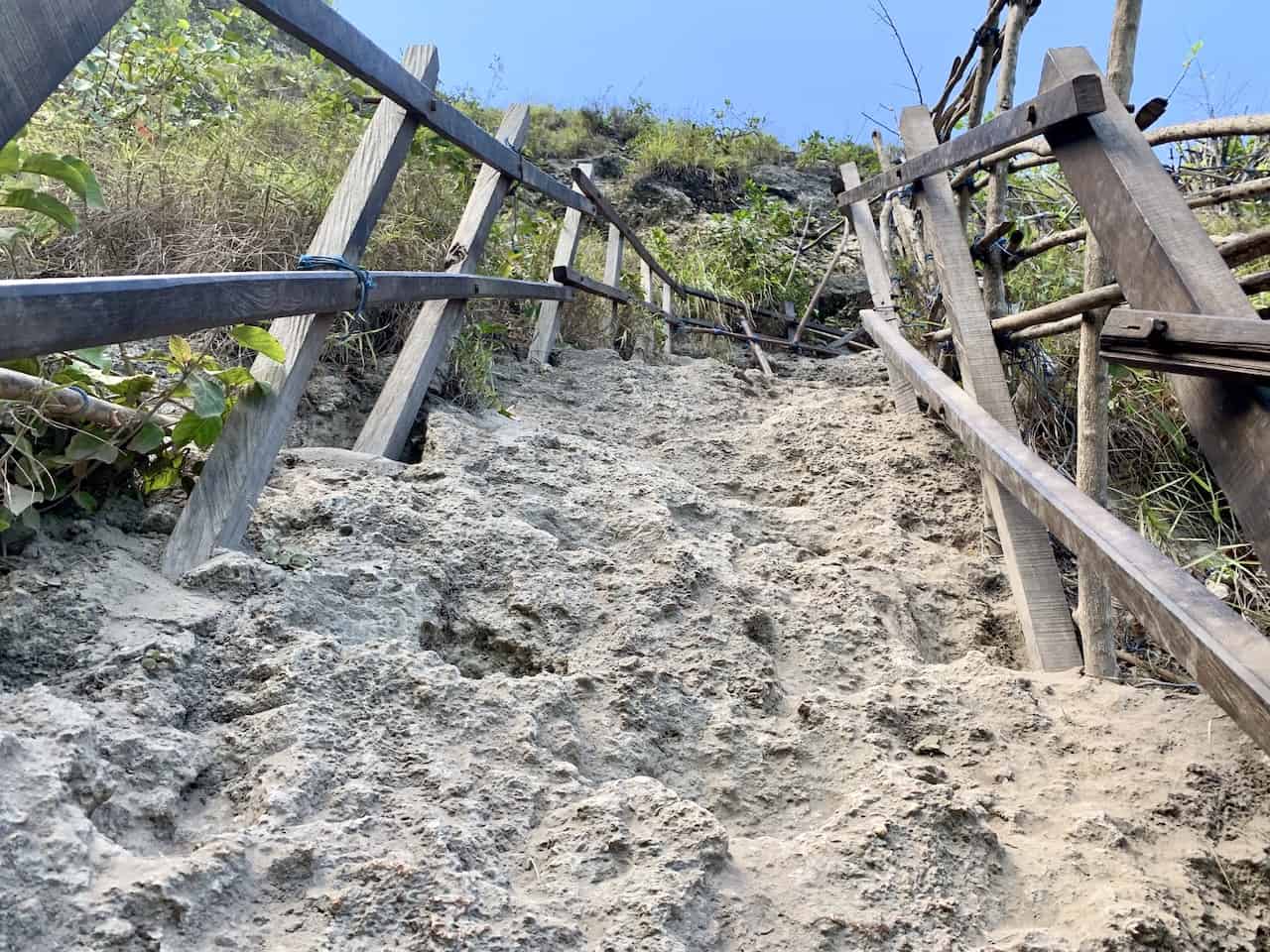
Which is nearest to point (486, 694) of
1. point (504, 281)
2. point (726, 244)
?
point (504, 281)

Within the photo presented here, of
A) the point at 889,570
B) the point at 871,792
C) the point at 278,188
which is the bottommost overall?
A: the point at 871,792

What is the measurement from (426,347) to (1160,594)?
239 centimetres

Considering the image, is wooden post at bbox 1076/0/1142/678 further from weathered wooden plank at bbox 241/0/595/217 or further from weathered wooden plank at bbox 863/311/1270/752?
weathered wooden plank at bbox 241/0/595/217

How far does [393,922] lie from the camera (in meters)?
1.09

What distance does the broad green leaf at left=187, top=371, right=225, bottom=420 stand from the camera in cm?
178

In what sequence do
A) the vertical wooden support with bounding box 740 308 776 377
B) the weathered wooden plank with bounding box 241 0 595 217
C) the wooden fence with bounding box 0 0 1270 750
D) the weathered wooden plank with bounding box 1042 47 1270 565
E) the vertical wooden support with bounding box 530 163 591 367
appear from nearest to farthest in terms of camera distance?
the wooden fence with bounding box 0 0 1270 750 → the weathered wooden plank with bounding box 1042 47 1270 565 → the weathered wooden plank with bounding box 241 0 595 217 → the vertical wooden support with bounding box 530 163 591 367 → the vertical wooden support with bounding box 740 308 776 377

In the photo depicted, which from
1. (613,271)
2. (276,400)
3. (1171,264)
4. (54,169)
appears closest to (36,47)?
(54,169)

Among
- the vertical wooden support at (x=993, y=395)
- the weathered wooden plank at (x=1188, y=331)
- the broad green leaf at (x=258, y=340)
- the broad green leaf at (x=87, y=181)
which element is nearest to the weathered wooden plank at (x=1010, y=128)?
the vertical wooden support at (x=993, y=395)

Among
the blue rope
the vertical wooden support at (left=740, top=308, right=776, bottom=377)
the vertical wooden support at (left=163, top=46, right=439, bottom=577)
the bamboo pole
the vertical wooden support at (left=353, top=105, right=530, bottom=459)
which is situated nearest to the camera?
the bamboo pole

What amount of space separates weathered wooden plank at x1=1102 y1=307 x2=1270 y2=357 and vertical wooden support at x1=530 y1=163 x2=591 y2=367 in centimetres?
323

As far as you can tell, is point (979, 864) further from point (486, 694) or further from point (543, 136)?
point (543, 136)

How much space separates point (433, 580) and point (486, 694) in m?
0.49

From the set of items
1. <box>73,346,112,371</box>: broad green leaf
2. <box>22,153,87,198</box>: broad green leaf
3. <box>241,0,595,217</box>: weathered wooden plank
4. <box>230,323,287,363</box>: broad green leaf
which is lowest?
<box>73,346,112,371</box>: broad green leaf

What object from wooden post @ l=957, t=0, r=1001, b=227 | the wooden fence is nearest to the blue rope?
the wooden fence
